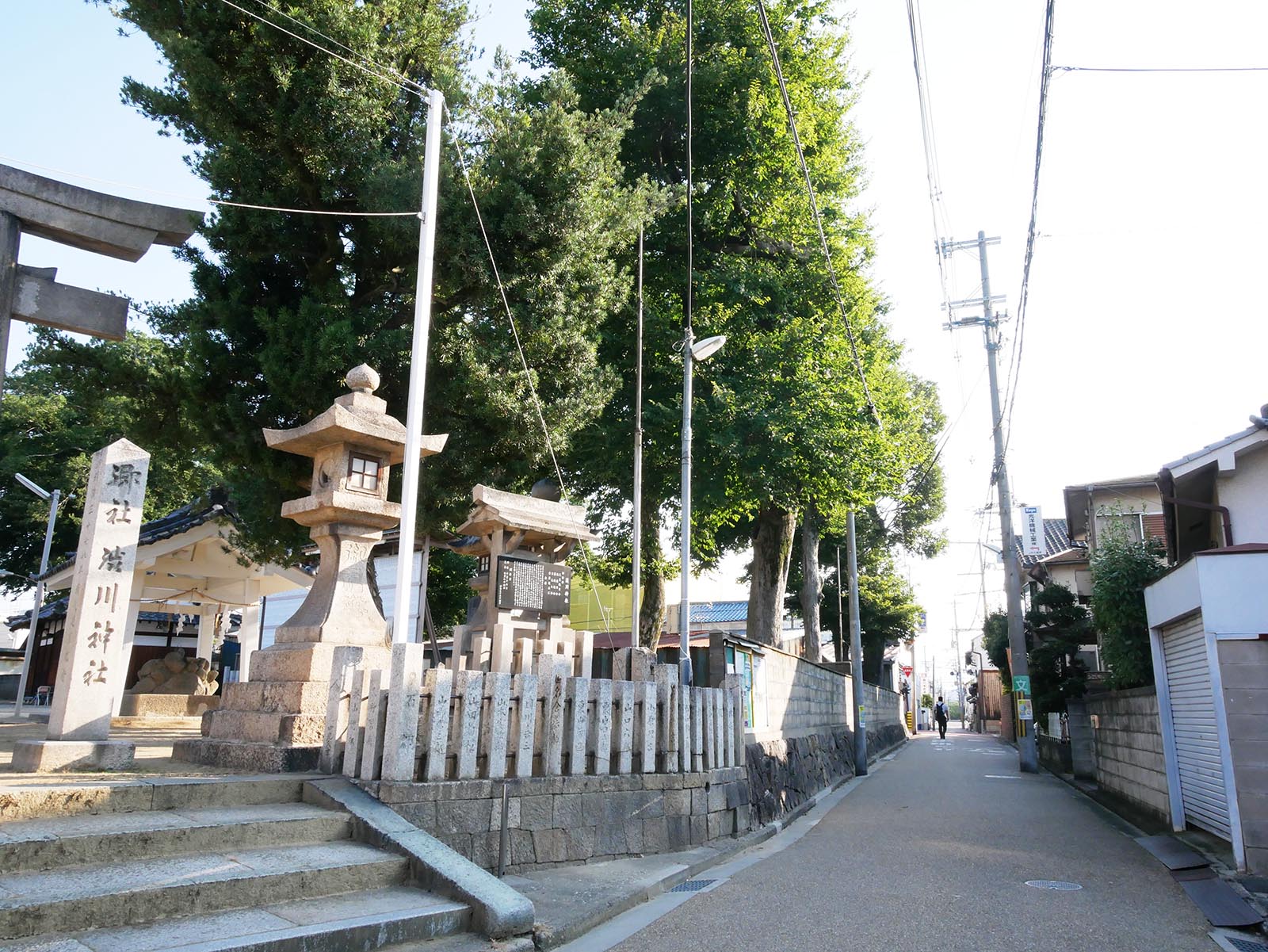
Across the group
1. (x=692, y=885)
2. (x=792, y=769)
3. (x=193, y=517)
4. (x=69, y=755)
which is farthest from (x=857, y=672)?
(x=69, y=755)

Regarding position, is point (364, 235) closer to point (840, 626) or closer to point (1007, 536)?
point (1007, 536)

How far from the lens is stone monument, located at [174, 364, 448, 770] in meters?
7.89

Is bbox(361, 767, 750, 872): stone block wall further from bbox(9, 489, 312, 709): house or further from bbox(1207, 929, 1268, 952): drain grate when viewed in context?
bbox(9, 489, 312, 709): house

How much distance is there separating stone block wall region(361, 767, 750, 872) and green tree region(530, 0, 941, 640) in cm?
827

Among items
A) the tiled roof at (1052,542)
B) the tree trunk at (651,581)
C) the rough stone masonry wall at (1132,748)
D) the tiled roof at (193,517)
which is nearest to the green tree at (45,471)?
the tiled roof at (193,517)

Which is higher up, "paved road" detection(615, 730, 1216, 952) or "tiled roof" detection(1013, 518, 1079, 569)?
"tiled roof" detection(1013, 518, 1079, 569)

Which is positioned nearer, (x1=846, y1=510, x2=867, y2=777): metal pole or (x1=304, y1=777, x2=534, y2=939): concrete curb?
(x1=304, y1=777, x2=534, y2=939): concrete curb

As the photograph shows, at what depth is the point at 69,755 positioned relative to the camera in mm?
6559

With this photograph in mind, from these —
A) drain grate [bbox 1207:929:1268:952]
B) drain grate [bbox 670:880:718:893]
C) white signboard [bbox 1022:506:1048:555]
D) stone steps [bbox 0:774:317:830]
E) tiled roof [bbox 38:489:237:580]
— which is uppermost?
white signboard [bbox 1022:506:1048:555]

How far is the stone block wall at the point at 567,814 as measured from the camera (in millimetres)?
6789

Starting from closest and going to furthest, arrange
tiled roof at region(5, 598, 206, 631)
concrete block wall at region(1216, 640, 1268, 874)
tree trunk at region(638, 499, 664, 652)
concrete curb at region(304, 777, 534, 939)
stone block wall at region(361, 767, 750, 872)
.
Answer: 1. concrete curb at region(304, 777, 534, 939)
2. stone block wall at region(361, 767, 750, 872)
3. concrete block wall at region(1216, 640, 1268, 874)
4. tree trunk at region(638, 499, 664, 652)
5. tiled roof at region(5, 598, 206, 631)

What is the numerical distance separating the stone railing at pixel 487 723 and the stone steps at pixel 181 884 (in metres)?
1.04

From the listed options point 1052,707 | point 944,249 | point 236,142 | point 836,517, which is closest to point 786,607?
point 836,517

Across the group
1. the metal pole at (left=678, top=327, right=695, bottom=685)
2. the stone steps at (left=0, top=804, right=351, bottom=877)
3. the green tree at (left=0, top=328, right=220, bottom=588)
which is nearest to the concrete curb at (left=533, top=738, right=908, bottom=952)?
the stone steps at (left=0, top=804, right=351, bottom=877)
